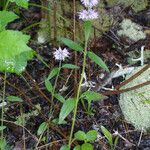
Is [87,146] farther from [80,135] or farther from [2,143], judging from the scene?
[2,143]

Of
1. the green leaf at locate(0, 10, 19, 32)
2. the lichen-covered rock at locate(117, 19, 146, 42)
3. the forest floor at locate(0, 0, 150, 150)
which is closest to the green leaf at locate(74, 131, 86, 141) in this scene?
the forest floor at locate(0, 0, 150, 150)

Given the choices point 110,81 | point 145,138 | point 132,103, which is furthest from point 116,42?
point 145,138

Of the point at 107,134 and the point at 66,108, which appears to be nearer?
the point at 66,108

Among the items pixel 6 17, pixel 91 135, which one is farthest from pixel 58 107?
pixel 6 17

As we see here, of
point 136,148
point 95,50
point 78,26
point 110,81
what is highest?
point 78,26

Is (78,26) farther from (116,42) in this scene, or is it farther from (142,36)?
(142,36)

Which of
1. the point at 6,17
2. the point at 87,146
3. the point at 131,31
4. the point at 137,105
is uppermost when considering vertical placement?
the point at 6,17
